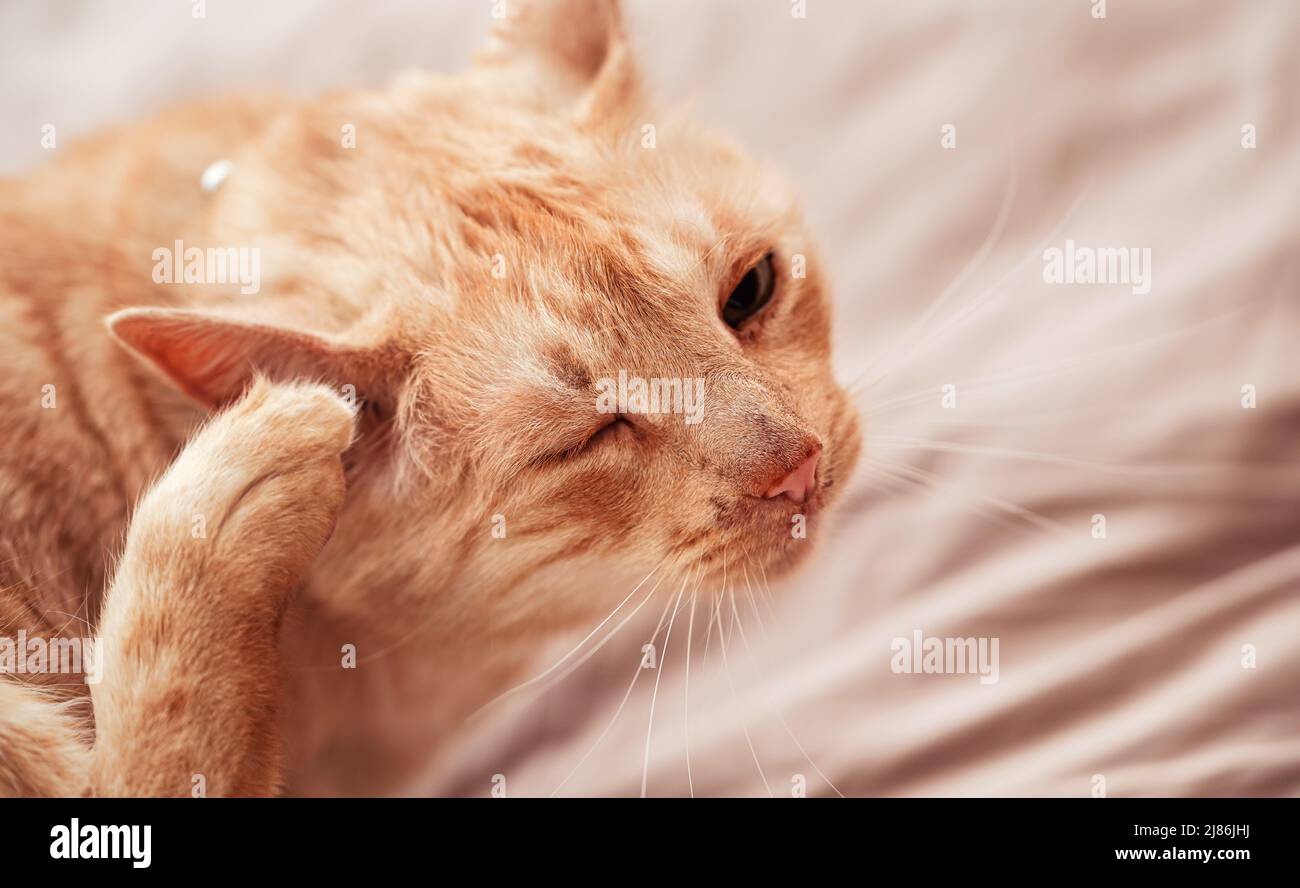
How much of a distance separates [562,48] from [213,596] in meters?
0.75

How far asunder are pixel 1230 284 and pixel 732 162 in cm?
69

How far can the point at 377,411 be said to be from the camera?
98 centimetres

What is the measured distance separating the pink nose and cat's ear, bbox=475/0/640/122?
478 millimetres

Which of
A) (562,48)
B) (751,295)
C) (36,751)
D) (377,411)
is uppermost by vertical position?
(562,48)

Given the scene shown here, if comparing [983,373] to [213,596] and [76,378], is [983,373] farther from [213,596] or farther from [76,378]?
[76,378]

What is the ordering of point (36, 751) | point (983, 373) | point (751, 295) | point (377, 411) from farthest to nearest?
point (983, 373), point (751, 295), point (377, 411), point (36, 751)

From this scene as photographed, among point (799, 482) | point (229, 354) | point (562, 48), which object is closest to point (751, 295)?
point (799, 482)

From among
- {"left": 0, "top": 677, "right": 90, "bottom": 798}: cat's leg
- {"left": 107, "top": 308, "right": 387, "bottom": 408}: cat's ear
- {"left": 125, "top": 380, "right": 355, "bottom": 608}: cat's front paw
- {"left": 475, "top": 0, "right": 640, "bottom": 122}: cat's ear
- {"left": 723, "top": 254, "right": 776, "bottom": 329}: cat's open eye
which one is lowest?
{"left": 0, "top": 677, "right": 90, "bottom": 798}: cat's leg

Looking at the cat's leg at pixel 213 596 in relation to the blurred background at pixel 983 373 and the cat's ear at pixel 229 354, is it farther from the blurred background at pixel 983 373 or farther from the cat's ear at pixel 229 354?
the blurred background at pixel 983 373

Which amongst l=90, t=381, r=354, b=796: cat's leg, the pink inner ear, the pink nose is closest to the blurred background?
the pink nose

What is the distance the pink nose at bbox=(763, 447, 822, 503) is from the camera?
3.20 feet

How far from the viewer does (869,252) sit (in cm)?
147

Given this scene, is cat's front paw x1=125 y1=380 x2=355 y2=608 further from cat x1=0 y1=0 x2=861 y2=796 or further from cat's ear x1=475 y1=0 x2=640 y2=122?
cat's ear x1=475 y1=0 x2=640 y2=122

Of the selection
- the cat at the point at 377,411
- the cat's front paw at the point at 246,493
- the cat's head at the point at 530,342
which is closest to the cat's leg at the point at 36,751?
the cat at the point at 377,411
